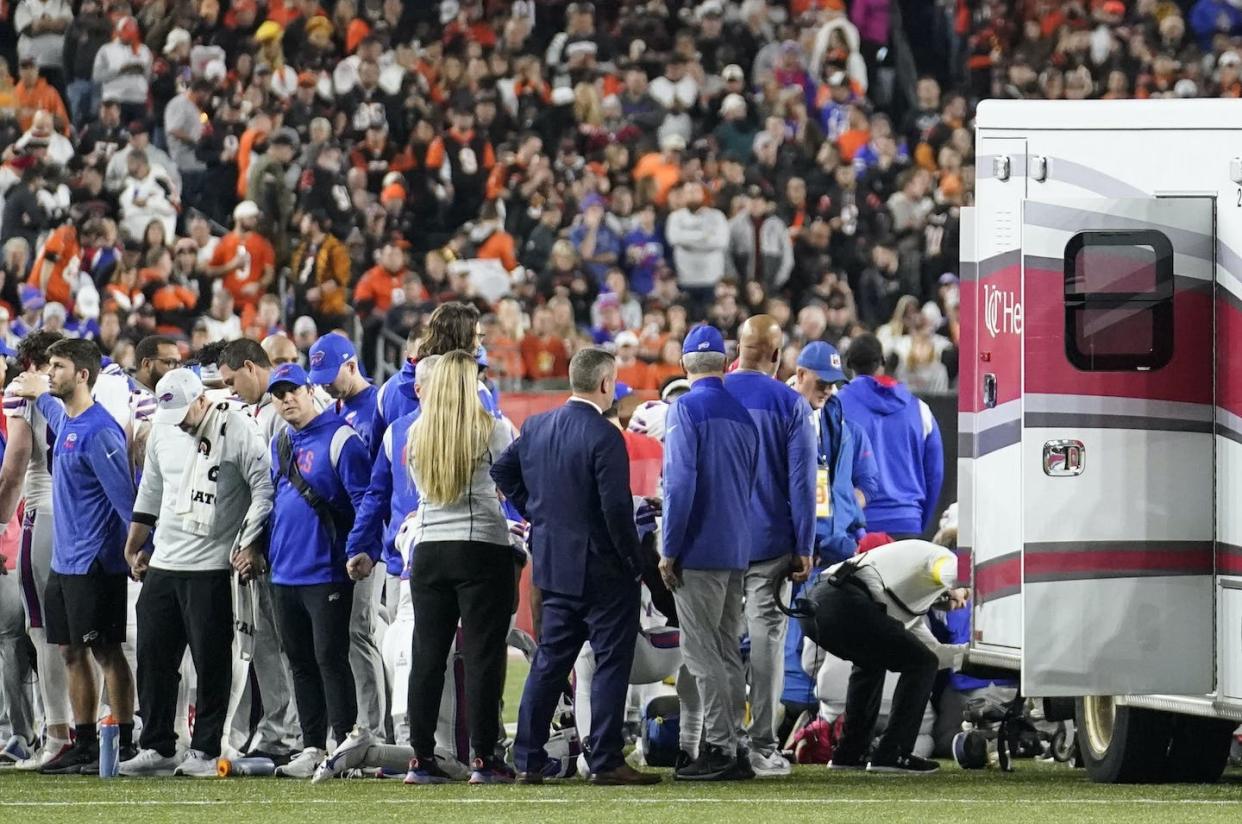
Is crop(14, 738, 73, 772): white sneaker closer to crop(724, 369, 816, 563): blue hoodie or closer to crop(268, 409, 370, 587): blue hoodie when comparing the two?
crop(268, 409, 370, 587): blue hoodie

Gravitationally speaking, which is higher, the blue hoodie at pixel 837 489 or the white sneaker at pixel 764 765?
the blue hoodie at pixel 837 489

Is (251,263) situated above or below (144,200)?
below

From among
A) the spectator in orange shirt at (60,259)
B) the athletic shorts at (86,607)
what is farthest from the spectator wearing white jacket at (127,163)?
the athletic shorts at (86,607)

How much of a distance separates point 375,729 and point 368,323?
10672mm

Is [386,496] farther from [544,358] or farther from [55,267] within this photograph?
[55,267]

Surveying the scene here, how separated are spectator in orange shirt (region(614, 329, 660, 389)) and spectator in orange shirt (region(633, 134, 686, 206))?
4.94 m

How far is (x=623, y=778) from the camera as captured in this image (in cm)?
1025

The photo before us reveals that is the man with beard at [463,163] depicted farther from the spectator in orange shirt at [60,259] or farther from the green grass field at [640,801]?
the green grass field at [640,801]

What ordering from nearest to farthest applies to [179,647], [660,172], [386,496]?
1. [386,496]
2. [179,647]
3. [660,172]

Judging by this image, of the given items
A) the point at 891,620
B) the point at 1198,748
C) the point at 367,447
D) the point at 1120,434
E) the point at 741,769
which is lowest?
the point at 741,769

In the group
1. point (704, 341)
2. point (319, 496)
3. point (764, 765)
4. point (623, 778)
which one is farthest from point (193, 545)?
point (764, 765)

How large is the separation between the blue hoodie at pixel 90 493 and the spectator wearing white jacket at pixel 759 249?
12127 millimetres

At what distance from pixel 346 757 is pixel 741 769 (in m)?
1.82

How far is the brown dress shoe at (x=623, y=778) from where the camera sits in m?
10.2
